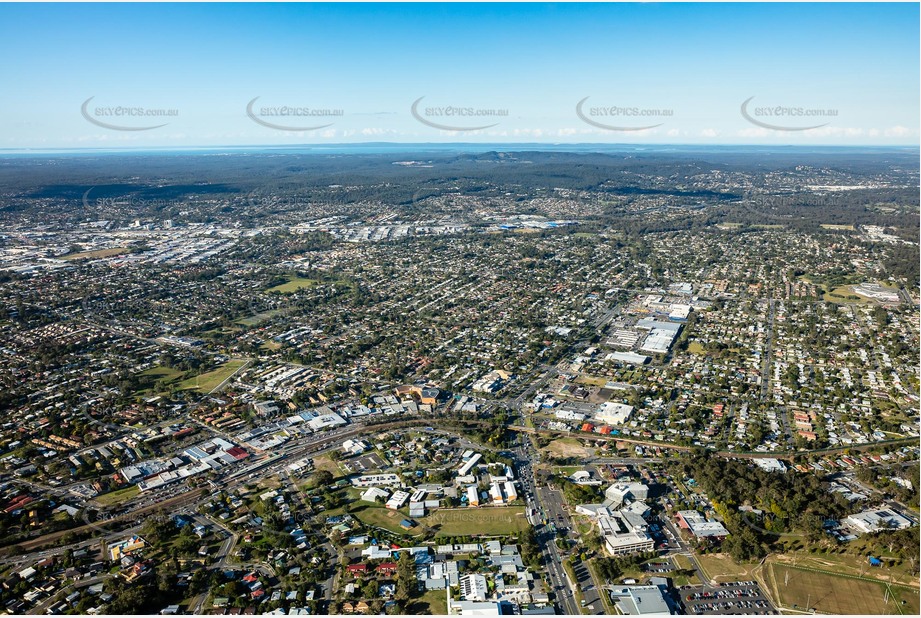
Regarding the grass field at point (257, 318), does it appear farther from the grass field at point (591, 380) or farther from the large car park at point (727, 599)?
the large car park at point (727, 599)

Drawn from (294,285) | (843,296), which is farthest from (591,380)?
(294,285)

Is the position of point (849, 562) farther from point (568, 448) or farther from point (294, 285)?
point (294, 285)

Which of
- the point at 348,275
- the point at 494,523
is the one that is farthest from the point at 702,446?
the point at 348,275

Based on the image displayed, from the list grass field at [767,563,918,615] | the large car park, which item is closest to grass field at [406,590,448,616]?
the large car park

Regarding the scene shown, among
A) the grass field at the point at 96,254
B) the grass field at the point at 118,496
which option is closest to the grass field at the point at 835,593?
the grass field at the point at 118,496

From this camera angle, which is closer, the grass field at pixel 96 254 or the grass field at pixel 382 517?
the grass field at pixel 382 517

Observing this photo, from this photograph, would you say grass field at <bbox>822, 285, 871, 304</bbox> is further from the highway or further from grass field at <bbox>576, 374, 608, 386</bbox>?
the highway

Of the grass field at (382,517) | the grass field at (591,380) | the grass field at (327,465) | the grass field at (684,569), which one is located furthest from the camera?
the grass field at (591,380)
